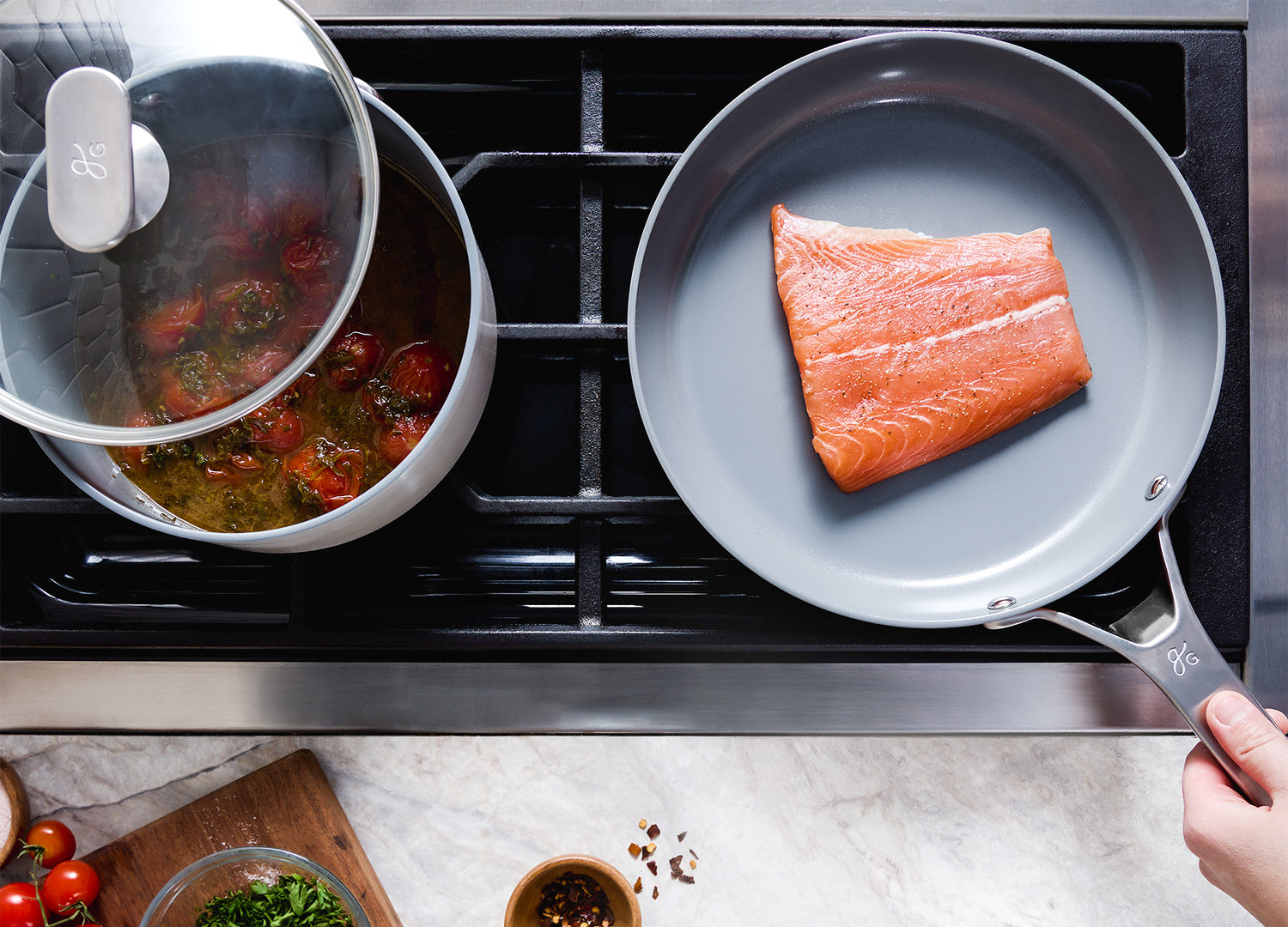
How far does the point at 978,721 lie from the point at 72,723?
0.94 meters

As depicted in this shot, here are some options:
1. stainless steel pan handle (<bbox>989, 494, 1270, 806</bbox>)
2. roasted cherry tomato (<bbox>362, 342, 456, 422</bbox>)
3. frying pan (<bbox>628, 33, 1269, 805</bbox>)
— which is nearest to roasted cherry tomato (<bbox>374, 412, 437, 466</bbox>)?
roasted cherry tomato (<bbox>362, 342, 456, 422</bbox>)

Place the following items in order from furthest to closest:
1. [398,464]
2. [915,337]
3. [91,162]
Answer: [915,337] → [398,464] → [91,162]

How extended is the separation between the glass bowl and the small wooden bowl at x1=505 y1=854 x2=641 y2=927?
0.55ft

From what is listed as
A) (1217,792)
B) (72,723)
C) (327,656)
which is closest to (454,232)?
(327,656)

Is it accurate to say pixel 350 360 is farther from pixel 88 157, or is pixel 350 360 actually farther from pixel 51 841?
pixel 51 841

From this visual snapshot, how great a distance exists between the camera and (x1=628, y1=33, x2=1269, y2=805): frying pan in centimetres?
85

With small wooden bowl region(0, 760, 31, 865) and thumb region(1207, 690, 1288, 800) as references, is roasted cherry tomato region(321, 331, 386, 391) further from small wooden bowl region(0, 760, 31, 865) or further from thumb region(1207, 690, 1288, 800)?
thumb region(1207, 690, 1288, 800)

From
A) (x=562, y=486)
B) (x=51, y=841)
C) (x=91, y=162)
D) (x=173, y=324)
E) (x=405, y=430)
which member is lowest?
(x=51, y=841)

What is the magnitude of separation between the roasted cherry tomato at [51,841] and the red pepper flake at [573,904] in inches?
21.2

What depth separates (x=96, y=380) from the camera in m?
0.65

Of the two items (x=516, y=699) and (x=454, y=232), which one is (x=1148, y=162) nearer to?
(x=454, y=232)

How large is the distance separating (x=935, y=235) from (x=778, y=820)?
2.26ft

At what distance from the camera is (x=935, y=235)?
0.90 meters

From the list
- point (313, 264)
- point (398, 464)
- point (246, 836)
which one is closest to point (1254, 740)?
point (398, 464)
